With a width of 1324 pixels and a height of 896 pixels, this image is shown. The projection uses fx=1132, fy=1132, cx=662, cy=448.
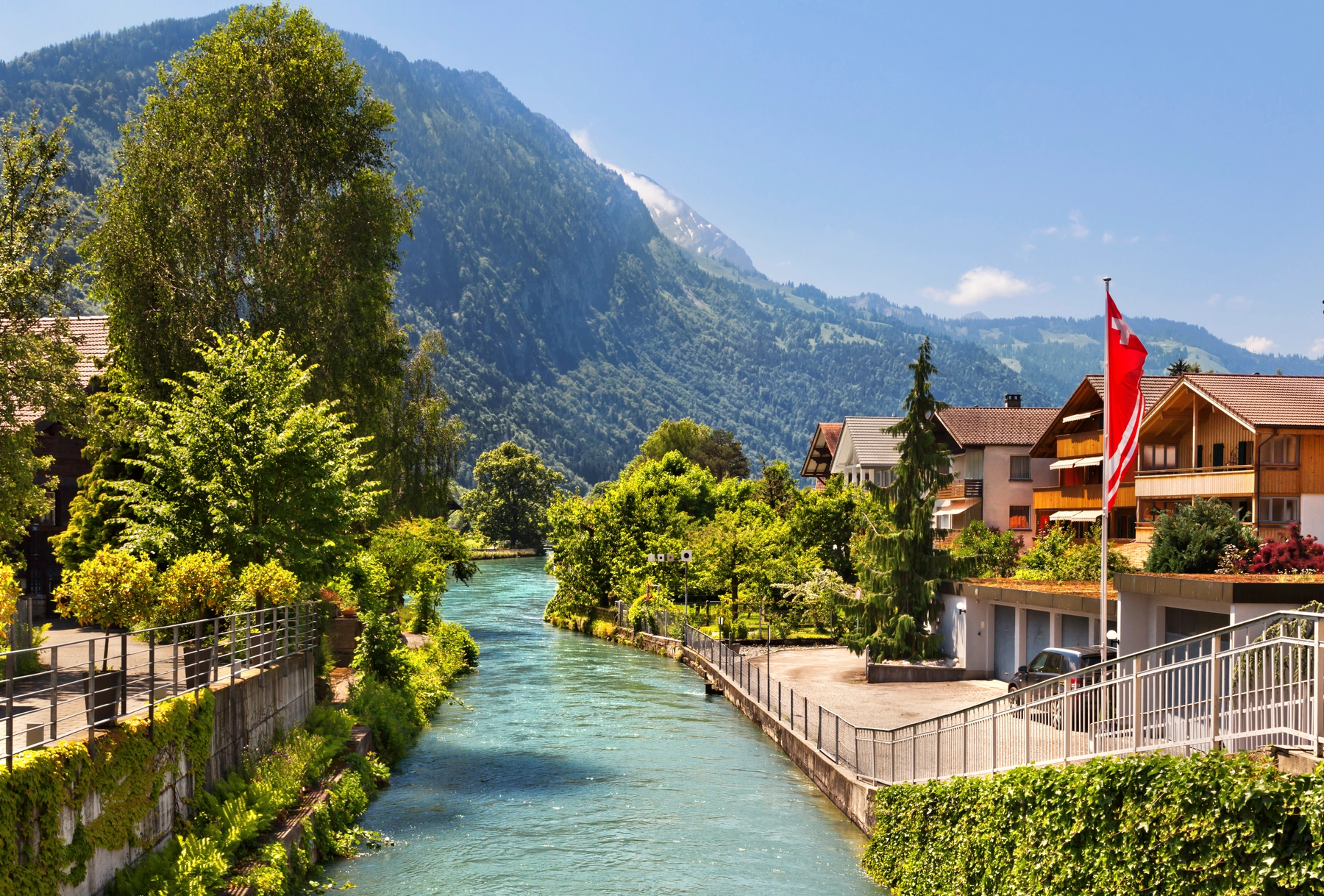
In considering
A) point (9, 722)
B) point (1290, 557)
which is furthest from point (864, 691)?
point (9, 722)

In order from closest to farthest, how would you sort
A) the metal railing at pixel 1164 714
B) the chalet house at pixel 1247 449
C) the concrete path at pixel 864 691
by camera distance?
1. the metal railing at pixel 1164 714
2. the concrete path at pixel 864 691
3. the chalet house at pixel 1247 449

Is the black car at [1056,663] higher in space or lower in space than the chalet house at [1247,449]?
lower

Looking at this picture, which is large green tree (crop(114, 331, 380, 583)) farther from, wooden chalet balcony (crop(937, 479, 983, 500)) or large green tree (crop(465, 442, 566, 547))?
large green tree (crop(465, 442, 566, 547))

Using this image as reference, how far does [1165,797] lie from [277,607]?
1790 cm

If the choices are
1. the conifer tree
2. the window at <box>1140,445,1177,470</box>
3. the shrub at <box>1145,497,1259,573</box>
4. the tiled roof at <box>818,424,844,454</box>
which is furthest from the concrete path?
the tiled roof at <box>818,424,844,454</box>

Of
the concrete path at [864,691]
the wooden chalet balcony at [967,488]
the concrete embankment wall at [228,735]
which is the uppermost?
the wooden chalet balcony at [967,488]

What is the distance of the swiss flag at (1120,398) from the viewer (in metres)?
22.7

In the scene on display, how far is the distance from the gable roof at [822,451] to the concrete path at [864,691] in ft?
155

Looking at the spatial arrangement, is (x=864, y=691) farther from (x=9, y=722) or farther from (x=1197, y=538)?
(x=9, y=722)

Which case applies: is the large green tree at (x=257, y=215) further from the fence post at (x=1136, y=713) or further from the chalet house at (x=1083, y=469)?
the chalet house at (x=1083, y=469)

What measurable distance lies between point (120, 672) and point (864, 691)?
81.6ft

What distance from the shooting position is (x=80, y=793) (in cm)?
1226

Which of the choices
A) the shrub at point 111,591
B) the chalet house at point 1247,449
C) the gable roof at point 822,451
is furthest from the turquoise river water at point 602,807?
the gable roof at point 822,451

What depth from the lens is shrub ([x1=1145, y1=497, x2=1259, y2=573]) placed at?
33.6 meters
